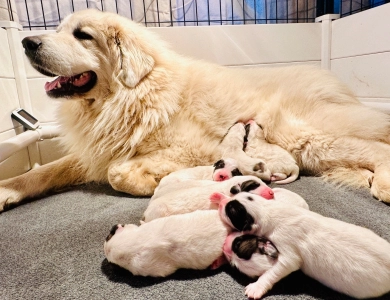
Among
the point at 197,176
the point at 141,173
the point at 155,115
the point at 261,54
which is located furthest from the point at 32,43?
the point at 261,54

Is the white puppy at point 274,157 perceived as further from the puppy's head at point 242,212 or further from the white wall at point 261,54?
the white wall at point 261,54

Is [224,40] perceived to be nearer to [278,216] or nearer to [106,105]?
[106,105]

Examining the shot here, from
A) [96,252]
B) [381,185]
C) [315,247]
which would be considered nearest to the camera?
[315,247]

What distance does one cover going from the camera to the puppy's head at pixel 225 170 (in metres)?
1.36

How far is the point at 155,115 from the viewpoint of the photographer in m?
1.62

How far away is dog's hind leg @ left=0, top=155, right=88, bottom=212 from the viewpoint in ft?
4.87

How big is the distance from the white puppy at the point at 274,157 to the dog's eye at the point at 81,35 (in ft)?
2.98

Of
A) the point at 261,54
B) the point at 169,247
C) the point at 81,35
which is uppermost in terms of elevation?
the point at 81,35

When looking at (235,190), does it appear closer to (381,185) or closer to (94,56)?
(381,185)

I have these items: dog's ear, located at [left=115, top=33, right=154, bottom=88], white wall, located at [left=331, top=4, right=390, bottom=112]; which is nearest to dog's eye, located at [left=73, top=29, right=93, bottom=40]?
dog's ear, located at [left=115, top=33, right=154, bottom=88]

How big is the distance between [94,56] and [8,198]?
77 cm

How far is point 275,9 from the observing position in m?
2.86

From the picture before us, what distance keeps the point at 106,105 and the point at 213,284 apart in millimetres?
1099

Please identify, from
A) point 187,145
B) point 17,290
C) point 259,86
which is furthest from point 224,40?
point 17,290
